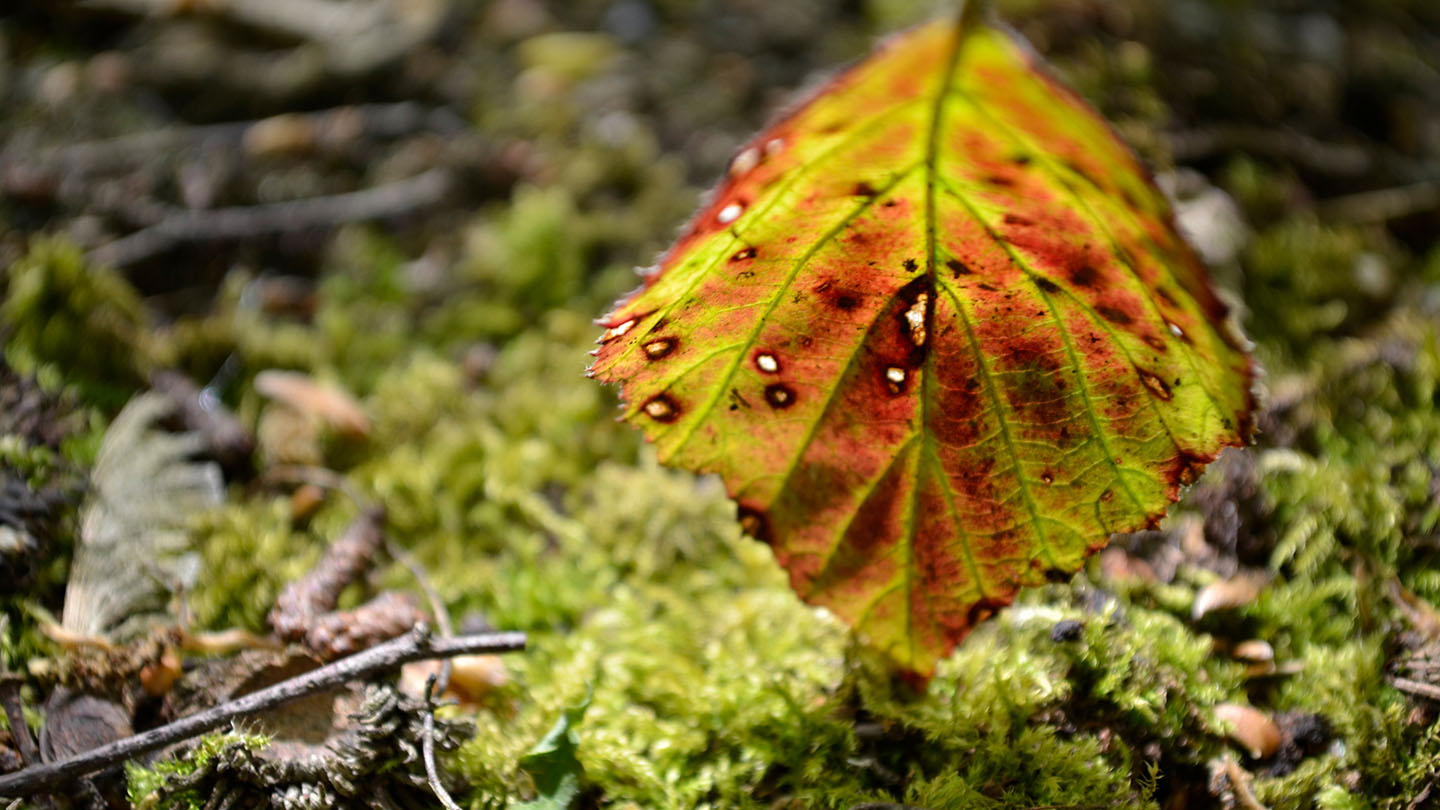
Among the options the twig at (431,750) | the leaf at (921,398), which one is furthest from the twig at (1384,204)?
the twig at (431,750)

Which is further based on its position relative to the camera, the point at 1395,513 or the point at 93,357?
the point at 93,357

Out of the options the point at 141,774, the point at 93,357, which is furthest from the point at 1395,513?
the point at 93,357

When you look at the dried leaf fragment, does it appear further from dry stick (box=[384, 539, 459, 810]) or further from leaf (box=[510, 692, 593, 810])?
dry stick (box=[384, 539, 459, 810])

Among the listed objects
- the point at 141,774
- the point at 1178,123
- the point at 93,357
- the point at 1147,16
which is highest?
the point at 1147,16

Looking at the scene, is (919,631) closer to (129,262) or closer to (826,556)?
(826,556)

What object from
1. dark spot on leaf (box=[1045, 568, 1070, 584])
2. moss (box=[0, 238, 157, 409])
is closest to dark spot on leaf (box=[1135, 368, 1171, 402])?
dark spot on leaf (box=[1045, 568, 1070, 584])

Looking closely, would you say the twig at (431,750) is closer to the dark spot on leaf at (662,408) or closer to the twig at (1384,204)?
the dark spot on leaf at (662,408)

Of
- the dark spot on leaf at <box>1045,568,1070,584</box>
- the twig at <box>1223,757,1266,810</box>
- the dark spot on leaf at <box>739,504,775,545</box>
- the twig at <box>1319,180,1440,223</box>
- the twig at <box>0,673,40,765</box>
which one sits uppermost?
the dark spot on leaf at <box>739,504,775,545</box>
